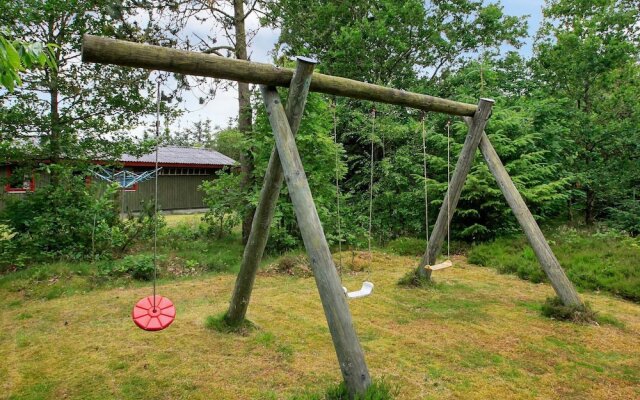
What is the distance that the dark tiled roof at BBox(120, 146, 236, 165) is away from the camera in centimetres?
1807

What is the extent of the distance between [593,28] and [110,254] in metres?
12.5

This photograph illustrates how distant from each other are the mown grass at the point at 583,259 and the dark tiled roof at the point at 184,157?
12656mm

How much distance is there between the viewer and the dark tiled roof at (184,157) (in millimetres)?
18073

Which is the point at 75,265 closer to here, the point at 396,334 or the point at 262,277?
the point at 262,277

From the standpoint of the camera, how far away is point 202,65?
2.95 metres

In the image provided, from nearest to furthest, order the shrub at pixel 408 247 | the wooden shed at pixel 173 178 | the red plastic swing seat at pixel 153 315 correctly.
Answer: the red plastic swing seat at pixel 153 315 → the shrub at pixel 408 247 → the wooden shed at pixel 173 178

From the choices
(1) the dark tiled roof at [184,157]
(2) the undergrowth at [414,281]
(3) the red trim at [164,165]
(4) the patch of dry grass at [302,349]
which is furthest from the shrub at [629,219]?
(3) the red trim at [164,165]

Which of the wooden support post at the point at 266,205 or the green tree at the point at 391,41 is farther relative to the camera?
the green tree at the point at 391,41

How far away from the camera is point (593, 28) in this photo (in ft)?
33.6

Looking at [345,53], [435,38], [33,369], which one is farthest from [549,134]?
[33,369]

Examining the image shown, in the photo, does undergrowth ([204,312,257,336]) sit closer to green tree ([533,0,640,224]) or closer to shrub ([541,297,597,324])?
shrub ([541,297,597,324])

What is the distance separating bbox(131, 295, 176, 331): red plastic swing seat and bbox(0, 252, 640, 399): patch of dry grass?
1.64ft

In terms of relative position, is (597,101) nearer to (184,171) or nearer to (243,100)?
(243,100)

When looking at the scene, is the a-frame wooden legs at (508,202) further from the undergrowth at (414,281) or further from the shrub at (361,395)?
the shrub at (361,395)
